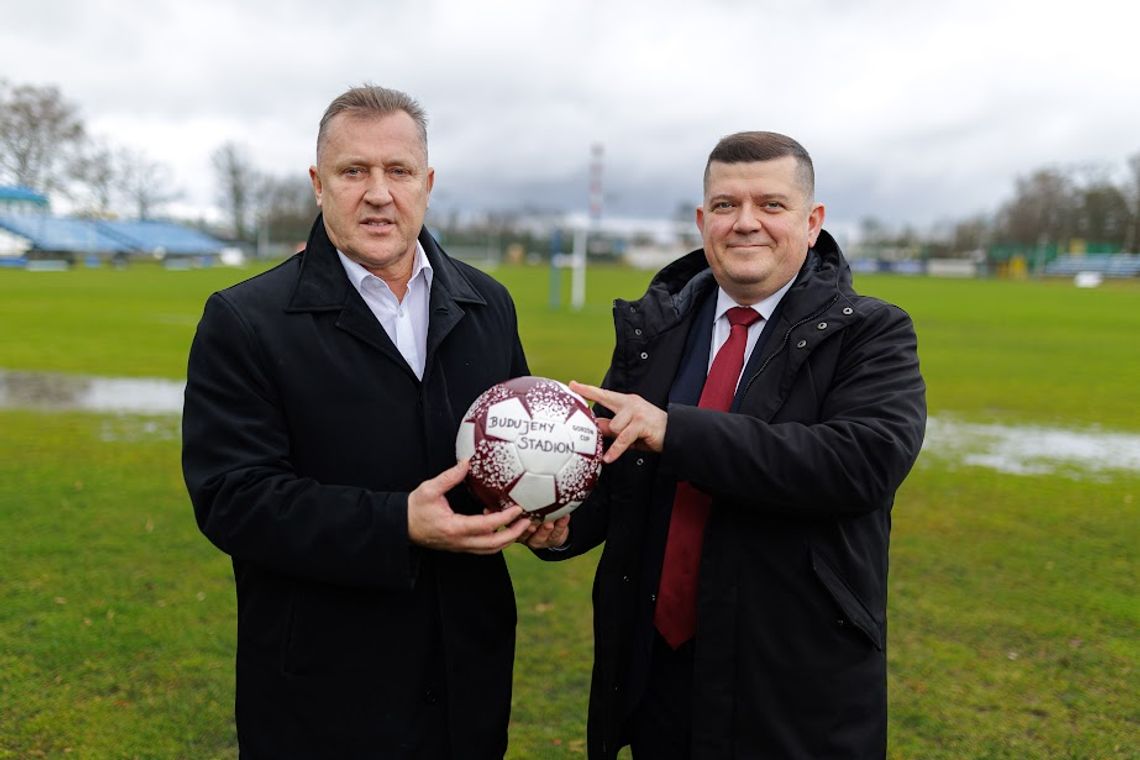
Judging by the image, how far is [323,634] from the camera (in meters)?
2.64

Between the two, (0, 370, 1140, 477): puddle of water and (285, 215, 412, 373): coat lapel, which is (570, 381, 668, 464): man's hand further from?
(0, 370, 1140, 477): puddle of water

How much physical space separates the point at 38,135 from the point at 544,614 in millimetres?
83055

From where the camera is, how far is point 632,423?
2.57 meters

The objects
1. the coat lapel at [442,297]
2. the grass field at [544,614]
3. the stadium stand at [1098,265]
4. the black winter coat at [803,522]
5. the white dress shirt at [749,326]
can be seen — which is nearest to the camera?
the black winter coat at [803,522]

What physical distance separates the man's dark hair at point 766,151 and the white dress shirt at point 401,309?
1073 mm

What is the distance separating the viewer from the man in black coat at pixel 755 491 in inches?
101

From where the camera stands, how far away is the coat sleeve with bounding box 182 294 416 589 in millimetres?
2434

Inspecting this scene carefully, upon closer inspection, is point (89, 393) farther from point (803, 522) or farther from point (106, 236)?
point (106, 236)

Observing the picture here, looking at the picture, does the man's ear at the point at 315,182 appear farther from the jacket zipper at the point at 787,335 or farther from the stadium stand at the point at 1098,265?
the stadium stand at the point at 1098,265

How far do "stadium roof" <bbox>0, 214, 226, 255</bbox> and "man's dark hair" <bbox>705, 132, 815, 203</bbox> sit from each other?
249ft

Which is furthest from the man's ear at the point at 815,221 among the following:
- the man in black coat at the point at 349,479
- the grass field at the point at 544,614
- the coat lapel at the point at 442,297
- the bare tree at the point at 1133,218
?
the bare tree at the point at 1133,218

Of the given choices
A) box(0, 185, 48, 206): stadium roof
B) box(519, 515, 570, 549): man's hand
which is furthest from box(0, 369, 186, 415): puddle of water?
box(0, 185, 48, 206): stadium roof

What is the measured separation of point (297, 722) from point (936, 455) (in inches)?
373

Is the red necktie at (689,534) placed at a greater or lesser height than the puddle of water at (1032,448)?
greater
